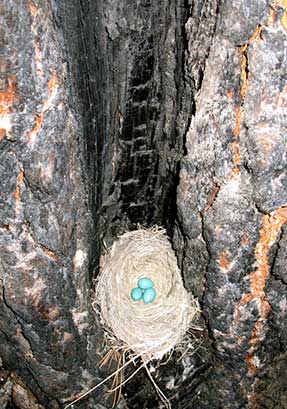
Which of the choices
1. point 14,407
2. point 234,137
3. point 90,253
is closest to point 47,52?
point 234,137

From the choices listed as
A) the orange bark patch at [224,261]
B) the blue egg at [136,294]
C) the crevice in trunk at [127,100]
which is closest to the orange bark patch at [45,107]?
the crevice in trunk at [127,100]

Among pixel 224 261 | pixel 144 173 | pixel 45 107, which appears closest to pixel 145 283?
pixel 144 173

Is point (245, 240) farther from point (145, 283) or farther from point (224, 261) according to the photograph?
point (145, 283)

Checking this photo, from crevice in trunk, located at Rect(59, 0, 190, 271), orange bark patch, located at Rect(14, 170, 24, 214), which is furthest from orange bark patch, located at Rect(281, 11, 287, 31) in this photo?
orange bark patch, located at Rect(14, 170, 24, 214)

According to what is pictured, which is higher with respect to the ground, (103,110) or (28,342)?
(103,110)

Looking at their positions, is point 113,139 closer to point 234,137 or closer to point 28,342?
point 234,137

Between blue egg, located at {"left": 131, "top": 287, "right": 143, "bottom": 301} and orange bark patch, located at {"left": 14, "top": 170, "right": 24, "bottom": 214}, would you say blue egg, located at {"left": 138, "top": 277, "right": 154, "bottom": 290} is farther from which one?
orange bark patch, located at {"left": 14, "top": 170, "right": 24, "bottom": 214}

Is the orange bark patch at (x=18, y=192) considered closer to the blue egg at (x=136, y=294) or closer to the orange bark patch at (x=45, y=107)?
the orange bark patch at (x=45, y=107)
